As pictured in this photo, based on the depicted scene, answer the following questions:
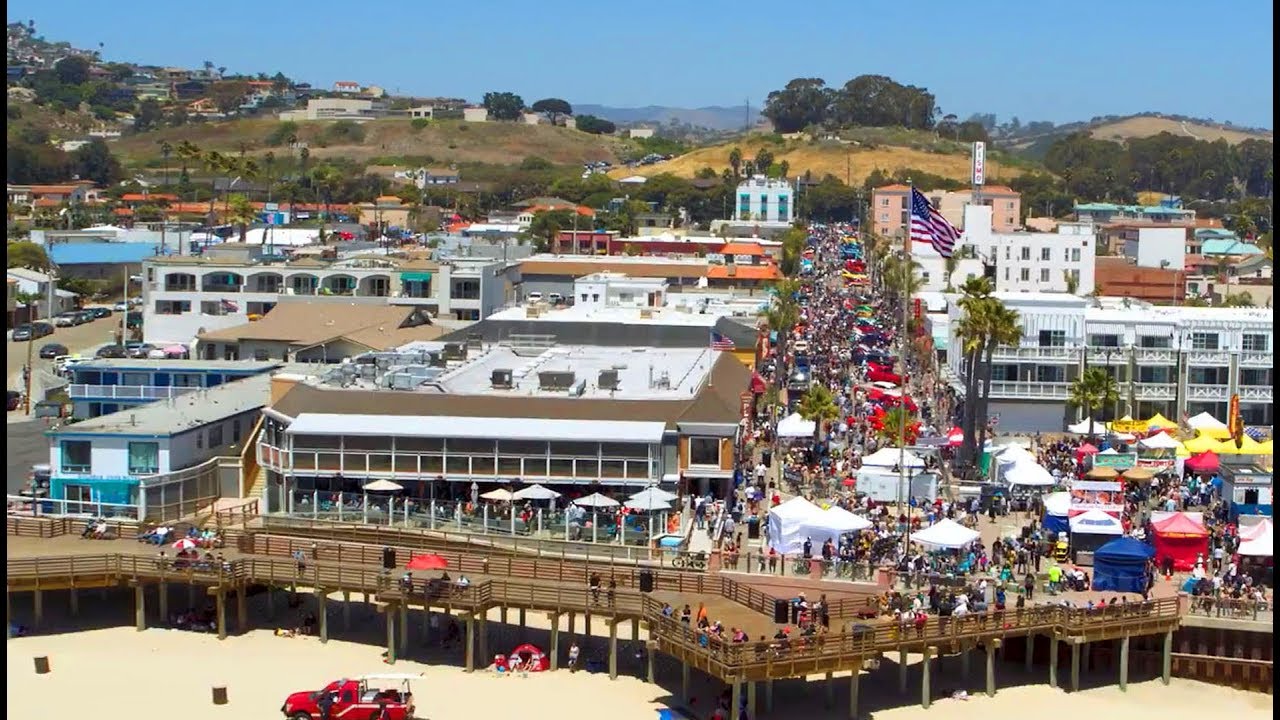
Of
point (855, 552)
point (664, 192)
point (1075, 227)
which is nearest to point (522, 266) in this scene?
point (1075, 227)

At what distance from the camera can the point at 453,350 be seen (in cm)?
4997

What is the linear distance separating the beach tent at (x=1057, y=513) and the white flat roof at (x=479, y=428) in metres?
8.32

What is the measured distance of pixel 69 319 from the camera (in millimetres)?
93125

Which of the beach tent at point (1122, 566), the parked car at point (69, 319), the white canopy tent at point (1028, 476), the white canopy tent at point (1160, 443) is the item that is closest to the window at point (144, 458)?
the white canopy tent at point (1028, 476)

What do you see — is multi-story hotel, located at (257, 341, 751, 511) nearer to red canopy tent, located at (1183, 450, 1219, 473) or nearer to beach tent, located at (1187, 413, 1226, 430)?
red canopy tent, located at (1183, 450, 1219, 473)

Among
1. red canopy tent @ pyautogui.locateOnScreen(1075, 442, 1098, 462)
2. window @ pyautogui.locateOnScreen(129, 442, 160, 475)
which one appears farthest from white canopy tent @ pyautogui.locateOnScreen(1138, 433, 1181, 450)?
window @ pyautogui.locateOnScreen(129, 442, 160, 475)

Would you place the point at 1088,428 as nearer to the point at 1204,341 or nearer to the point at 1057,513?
the point at 1204,341

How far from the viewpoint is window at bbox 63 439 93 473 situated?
4194cm

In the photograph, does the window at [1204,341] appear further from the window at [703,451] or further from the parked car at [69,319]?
the parked car at [69,319]

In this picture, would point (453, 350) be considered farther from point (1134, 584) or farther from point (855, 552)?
point (1134, 584)

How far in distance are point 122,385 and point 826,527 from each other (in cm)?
2496

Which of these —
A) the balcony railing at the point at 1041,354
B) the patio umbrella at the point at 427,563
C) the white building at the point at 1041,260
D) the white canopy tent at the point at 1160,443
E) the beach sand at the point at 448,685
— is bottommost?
the beach sand at the point at 448,685

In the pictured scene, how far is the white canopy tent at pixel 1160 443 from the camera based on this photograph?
4747 cm

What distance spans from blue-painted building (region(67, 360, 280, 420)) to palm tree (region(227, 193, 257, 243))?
52993mm
